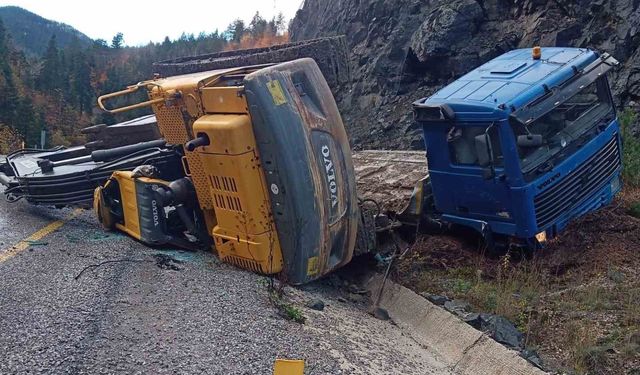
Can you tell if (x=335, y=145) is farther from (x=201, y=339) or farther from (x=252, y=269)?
(x=201, y=339)

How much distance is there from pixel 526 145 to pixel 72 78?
220 feet

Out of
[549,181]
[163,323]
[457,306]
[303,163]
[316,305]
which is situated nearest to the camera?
[163,323]

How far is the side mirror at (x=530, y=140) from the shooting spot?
7098 millimetres

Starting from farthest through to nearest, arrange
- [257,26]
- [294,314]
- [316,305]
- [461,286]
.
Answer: [257,26], [461,286], [316,305], [294,314]

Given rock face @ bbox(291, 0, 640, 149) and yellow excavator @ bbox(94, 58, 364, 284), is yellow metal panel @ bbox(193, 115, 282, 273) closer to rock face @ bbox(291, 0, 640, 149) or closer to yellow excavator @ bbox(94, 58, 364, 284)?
yellow excavator @ bbox(94, 58, 364, 284)

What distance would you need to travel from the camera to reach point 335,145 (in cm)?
625

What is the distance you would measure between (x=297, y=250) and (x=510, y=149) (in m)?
2.53

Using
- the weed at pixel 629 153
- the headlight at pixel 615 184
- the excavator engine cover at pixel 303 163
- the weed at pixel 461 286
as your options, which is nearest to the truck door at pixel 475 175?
Result: the weed at pixel 461 286

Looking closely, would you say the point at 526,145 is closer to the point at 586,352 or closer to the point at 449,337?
the point at 449,337

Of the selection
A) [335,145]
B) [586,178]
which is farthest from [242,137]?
[586,178]

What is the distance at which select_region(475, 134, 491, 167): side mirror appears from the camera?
728 cm

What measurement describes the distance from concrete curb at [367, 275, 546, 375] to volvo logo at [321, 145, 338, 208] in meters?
1.27

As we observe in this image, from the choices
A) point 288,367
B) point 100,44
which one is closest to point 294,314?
point 288,367

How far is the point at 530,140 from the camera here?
7.11 m
